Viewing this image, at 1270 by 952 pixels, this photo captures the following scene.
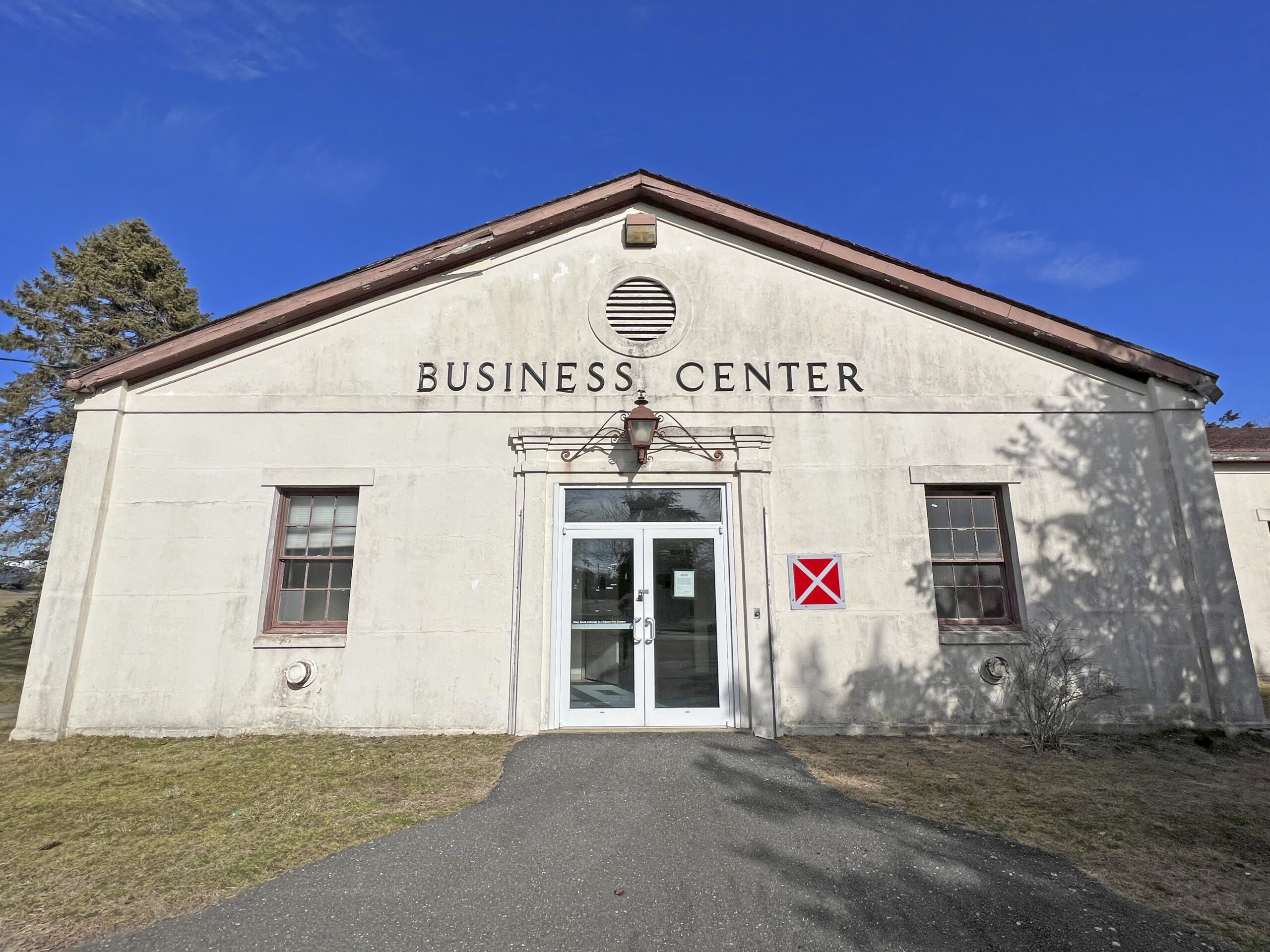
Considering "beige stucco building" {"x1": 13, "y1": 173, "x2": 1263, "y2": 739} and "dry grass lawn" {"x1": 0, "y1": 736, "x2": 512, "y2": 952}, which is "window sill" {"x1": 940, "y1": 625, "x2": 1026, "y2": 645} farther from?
"dry grass lawn" {"x1": 0, "y1": 736, "x2": 512, "y2": 952}

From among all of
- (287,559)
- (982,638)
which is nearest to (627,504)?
(287,559)

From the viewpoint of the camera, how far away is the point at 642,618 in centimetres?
748

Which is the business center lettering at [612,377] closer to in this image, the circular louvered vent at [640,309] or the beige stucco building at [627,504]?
the beige stucco building at [627,504]

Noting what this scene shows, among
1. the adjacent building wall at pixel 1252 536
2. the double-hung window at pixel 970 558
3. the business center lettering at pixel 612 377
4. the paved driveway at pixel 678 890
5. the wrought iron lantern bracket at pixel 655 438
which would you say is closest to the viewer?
the paved driveway at pixel 678 890

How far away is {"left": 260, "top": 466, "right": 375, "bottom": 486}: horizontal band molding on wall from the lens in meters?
7.86

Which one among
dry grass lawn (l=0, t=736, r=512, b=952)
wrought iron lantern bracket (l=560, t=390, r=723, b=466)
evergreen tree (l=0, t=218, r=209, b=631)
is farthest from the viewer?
evergreen tree (l=0, t=218, r=209, b=631)

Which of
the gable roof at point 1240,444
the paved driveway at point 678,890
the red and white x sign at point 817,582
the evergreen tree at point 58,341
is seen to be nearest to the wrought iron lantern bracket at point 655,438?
the red and white x sign at point 817,582

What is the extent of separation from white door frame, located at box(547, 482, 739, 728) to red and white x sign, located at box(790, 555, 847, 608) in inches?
28.5

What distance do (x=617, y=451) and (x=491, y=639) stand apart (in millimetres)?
2623

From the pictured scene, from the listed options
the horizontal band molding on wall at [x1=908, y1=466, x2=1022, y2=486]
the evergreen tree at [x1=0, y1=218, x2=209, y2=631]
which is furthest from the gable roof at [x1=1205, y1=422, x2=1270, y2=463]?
the evergreen tree at [x1=0, y1=218, x2=209, y2=631]

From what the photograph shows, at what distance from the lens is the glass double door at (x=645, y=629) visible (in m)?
7.38

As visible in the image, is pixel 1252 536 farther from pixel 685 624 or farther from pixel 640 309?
pixel 640 309

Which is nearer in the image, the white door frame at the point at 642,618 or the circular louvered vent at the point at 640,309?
the white door frame at the point at 642,618

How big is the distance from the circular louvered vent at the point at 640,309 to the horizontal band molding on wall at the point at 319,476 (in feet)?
11.6
